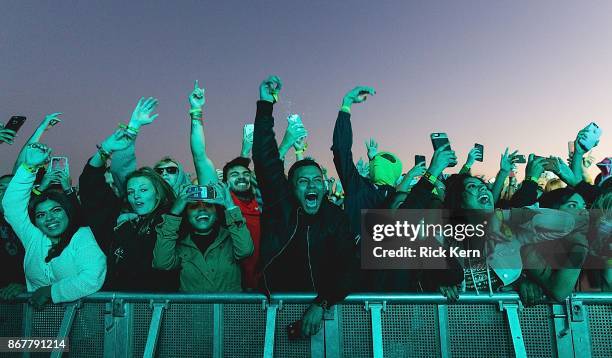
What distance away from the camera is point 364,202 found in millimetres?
4566

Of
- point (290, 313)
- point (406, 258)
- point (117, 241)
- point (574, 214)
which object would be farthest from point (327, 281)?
point (574, 214)

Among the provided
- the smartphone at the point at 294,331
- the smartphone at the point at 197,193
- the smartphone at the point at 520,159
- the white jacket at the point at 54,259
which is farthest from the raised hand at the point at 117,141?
the smartphone at the point at 520,159

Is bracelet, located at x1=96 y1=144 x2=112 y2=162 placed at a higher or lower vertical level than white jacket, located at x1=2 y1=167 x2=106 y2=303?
higher

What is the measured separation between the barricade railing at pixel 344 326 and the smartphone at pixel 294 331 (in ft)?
0.13

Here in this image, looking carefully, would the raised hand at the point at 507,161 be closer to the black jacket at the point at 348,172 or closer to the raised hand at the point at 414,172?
the raised hand at the point at 414,172

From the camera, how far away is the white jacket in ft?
12.6

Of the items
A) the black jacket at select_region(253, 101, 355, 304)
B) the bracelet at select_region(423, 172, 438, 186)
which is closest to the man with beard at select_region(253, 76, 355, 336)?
the black jacket at select_region(253, 101, 355, 304)

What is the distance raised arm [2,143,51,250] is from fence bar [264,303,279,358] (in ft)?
7.70

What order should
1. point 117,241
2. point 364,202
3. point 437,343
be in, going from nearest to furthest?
1. point 437,343
2. point 117,241
3. point 364,202

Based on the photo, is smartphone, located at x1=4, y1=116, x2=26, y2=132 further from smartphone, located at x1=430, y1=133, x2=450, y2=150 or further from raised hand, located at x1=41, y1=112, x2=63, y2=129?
smartphone, located at x1=430, y1=133, x2=450, y2=150

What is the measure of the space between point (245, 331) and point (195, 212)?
3.58 ft

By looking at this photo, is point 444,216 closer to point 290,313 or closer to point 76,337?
point 290,313

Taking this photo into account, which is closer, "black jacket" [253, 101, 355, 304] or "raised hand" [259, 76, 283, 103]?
"black jacket" [253, 101, 355, 304]

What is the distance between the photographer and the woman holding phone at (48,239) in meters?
3.91
